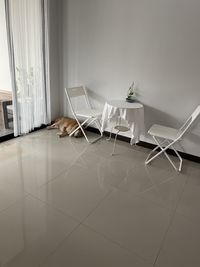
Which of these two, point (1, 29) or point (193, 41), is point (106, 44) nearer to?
point (193, 41)

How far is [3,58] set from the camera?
11.2 ft

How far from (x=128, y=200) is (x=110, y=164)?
76 cm

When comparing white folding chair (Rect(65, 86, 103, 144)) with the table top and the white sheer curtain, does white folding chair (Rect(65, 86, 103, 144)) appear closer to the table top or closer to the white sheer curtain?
the table top

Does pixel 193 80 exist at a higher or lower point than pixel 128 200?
higher

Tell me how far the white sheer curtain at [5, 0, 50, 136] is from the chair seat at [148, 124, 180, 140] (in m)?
1.93

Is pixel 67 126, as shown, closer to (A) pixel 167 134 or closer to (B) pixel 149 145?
(B) pixel 149 145

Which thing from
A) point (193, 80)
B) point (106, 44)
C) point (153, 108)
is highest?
point (106, 44)

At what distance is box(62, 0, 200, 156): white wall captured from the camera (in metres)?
2.75

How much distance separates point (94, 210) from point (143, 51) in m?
2.27

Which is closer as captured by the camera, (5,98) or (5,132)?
(5,132)

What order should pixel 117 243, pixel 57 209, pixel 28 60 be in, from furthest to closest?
pixel 28 60 < pixel 57 209 < pixel 117 243

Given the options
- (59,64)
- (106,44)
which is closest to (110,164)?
(106,44)

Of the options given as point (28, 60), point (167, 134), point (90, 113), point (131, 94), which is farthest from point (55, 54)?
point (167, 134)

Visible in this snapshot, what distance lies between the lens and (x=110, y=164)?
9.37 ft
